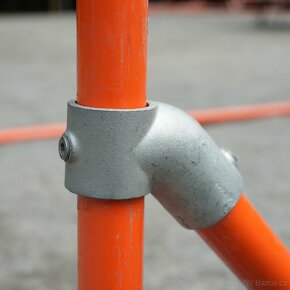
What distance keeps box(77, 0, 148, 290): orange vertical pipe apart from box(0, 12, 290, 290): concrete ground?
1101 millimetres

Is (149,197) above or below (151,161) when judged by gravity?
below

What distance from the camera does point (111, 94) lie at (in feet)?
3.07

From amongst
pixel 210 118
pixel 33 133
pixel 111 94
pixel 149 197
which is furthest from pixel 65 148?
pixel 210 118

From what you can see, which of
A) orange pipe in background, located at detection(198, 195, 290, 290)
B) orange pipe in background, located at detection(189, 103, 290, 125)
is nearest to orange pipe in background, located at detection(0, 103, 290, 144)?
orange pipe in background, located at detection(189, 103, 290, 125)

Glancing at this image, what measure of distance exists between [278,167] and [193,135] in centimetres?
240

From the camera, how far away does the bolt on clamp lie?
0.95 meters

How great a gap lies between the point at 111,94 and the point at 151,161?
0.13 metres

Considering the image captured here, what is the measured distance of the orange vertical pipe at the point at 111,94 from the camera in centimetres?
91

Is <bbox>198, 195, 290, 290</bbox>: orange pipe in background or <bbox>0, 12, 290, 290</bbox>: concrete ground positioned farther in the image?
<bbox>0, 12, 290, 290</bbox>: concrete ground

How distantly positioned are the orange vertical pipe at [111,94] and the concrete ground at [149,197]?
110 centimetres

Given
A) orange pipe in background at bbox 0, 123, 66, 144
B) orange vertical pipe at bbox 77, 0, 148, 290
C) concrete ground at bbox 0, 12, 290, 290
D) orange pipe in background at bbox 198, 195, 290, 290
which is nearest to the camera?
orange vertical pipe at bbox 77, 0, 148, 290

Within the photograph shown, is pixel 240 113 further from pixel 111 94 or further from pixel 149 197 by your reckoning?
pixel 111 94

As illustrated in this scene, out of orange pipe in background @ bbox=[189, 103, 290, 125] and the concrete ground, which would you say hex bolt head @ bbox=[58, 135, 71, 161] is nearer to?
the concrete ground

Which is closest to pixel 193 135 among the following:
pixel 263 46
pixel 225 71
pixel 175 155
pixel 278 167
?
pixel 175 155
